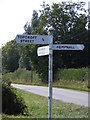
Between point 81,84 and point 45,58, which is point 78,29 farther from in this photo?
point 81,84

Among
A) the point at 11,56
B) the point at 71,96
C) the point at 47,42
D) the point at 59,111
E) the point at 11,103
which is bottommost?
the point at 11,56

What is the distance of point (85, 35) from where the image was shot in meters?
48.7

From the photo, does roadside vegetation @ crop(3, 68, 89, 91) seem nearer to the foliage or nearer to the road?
the road

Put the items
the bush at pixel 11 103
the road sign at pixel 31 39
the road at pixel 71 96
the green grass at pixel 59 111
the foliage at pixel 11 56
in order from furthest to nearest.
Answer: the foliage at pixel 11 56 < the road at pixel 71 96 < the bush at pixel 11 103 < the green grass at pixel 59 111 < the road sign at pixel 31 39

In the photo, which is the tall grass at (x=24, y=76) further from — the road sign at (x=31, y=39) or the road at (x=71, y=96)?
the road sign at (x=31, y=39)

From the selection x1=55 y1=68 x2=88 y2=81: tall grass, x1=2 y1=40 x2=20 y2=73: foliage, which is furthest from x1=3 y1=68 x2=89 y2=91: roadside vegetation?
x1=2 y1=40 x2=20 y2=73: foliage

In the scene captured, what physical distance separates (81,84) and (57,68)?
11304 millimetres

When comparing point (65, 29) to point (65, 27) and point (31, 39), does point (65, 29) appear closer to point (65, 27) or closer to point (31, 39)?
point (65, 27)

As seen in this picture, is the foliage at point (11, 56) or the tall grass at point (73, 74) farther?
the foliage at point (11, 56)

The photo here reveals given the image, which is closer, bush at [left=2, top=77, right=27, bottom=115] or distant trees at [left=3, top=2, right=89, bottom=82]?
bush at [left=2, top=77, right=27, bottom=115]

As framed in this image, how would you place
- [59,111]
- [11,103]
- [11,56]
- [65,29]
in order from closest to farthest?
[11,103] < [59,111] < [65,29] < [11,56]

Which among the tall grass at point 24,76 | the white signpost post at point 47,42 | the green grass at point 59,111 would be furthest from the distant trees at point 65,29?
the white signpost post at point 47,42

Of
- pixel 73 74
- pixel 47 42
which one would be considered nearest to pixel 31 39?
pixel 47 42

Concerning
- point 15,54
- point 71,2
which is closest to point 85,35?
point 71,2
